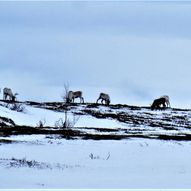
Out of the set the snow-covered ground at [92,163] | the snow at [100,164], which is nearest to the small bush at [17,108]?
the snow-covered ground at [92,163]

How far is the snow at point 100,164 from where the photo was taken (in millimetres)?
11773

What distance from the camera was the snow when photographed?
11773 millimetres

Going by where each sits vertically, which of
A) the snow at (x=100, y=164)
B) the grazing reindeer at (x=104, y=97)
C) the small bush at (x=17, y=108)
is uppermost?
the grazing reindeer at (x=104, y=97)

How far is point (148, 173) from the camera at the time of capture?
44.7ft

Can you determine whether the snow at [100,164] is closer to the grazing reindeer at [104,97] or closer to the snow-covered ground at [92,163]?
the snow-covered ground at [92,163]

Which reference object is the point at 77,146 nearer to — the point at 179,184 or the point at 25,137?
the point at 25,137

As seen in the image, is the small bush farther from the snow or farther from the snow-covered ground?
the snow

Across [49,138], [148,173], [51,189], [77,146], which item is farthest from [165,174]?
[49,138]

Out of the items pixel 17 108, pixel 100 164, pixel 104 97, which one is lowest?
pixel 100 164

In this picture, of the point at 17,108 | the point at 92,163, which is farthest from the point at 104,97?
the point at 92,163

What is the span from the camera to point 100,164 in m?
15.2

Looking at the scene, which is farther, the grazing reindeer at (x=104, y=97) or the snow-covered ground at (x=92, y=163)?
the grazing reindeer at (x=104, y=97)

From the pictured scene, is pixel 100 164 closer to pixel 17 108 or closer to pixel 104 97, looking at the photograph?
pixel 17 108

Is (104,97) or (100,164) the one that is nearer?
(100,164)
